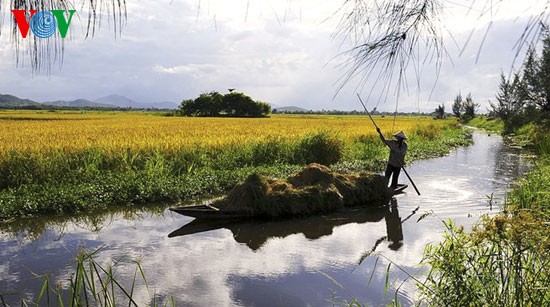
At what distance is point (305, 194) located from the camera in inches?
349

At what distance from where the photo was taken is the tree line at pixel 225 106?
6116cm

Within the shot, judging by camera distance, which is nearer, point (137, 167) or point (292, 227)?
point (292, 227)

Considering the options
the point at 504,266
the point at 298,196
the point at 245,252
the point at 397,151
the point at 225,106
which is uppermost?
the point at 225,106

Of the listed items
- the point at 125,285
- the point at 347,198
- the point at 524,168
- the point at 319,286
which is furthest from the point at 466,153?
the point at 125,285

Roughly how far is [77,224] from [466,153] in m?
19.2

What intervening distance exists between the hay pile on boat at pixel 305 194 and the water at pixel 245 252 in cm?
36

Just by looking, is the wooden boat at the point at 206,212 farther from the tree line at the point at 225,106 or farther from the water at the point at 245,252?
the tree line at the point at 225,106

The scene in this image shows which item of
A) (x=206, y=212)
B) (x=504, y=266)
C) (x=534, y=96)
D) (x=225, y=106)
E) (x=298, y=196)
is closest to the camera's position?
(x=504, y=266)

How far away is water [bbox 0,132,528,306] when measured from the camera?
198 inches

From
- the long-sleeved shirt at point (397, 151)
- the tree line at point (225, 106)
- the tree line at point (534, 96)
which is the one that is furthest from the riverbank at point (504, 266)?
the tree line at point (225, 106)

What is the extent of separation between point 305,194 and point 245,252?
2.62m

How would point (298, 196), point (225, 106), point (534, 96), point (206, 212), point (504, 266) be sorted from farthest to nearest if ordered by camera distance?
point (225, 106) → point (534, 96) → point (298, 196) → point (206, 212) → point (504, 266)

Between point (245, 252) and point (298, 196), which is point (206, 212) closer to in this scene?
point (245, 252)

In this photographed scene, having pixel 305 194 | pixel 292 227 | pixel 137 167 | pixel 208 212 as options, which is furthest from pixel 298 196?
pixel 137 167
